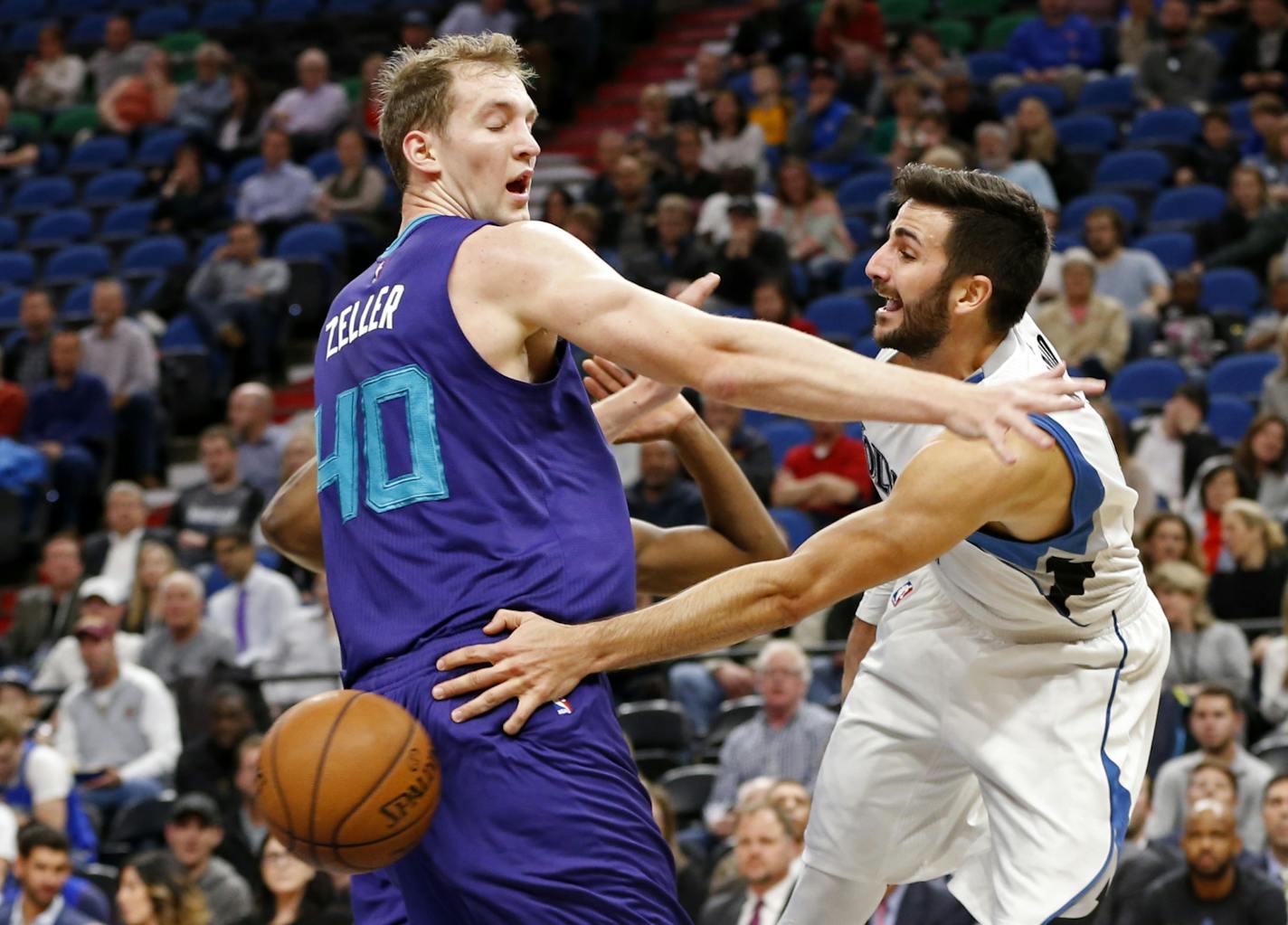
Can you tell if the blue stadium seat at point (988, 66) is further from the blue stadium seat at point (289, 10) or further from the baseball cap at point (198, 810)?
the baseball cap at point (198, 810)

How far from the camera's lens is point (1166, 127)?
1336 cm

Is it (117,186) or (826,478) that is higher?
(826,478)

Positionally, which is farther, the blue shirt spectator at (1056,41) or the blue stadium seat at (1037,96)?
the blue shirt spectator at (1056,41)

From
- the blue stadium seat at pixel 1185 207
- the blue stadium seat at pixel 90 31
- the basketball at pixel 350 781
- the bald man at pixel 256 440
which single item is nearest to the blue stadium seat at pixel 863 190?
the blue stadium seat at pixel 1185 207

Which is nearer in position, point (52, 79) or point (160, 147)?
point (160, 147)

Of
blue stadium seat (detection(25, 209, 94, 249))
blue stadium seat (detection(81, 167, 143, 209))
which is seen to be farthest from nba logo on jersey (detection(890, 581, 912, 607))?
blue stadium seat (detection(81, 167, 143, 209))

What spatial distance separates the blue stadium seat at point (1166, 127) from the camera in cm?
1326

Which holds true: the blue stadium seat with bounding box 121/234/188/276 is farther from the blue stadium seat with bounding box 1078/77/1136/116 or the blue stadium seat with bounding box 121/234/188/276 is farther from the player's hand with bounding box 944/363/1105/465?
the player's hand with bounding box 944/363/1105/465

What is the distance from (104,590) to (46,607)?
104 cm

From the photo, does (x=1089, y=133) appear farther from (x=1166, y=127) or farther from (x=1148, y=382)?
(x=1148, y=382)

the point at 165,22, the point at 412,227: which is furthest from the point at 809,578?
the point at 165,22

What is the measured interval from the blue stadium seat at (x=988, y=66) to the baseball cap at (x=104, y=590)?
755cm

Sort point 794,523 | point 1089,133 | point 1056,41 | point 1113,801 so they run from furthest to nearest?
point 1056,41 < point 1089,133 < point 794,523 < point 1113,801

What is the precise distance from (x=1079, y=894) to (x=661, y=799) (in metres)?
3.80
